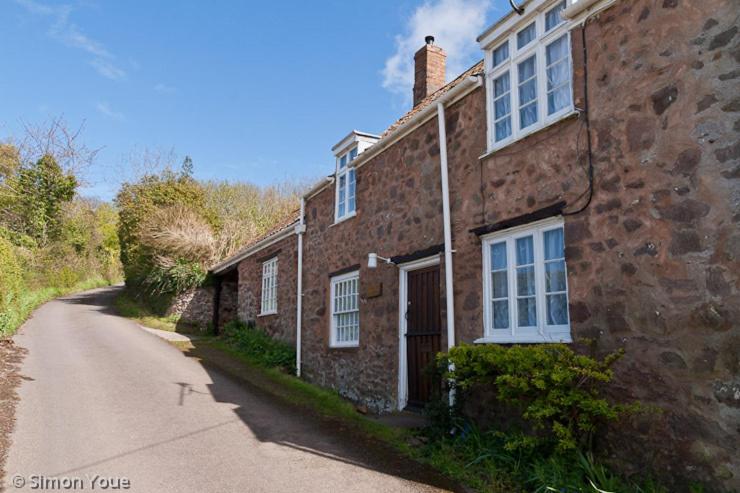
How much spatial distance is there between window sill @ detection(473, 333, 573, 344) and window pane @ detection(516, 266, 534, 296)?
22.4 inches

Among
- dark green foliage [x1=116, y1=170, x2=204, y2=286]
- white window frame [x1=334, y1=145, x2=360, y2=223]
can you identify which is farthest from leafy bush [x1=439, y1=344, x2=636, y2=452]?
dark green foliage [x1=116, y1=170, x2=204, y2=286]

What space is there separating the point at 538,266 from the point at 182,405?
6.71 meters

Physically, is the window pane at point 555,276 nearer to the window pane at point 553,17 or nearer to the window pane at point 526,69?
the window pane at point 526,69

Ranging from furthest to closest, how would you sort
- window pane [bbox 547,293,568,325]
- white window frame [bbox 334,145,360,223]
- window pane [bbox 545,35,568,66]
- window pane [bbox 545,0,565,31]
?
white window frame [bbox 334,145,360,223] < window pane [bbox 545,0,565,31] < window pane [bbox 545,35,568,66] < window pane [bbox 547,293,568,325]

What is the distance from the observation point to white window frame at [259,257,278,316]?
1600cm

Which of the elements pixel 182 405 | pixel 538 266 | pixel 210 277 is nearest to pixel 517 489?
pixel 538 266

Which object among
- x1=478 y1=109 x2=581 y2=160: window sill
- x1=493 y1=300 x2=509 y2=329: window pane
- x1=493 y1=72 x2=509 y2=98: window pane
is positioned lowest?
x1=493 y1=300 x2=509 y2=329: window pane

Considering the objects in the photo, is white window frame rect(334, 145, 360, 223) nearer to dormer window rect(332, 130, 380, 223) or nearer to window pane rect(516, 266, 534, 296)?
dormer window rect(332, 130, 380, 223)

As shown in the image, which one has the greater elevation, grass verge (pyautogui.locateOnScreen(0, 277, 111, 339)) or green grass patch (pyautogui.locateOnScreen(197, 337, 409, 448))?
grass verge (pyautogui.locateOnScreen(0, 277, 111, 339))

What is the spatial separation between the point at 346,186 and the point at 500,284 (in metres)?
5.68

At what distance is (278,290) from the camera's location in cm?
1550

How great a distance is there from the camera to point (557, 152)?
261 inches

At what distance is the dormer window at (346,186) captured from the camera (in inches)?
474

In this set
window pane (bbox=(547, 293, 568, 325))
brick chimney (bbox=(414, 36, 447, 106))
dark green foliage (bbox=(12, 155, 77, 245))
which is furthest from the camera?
dark green foliage (bbox=(12, 155, 77, 245))
